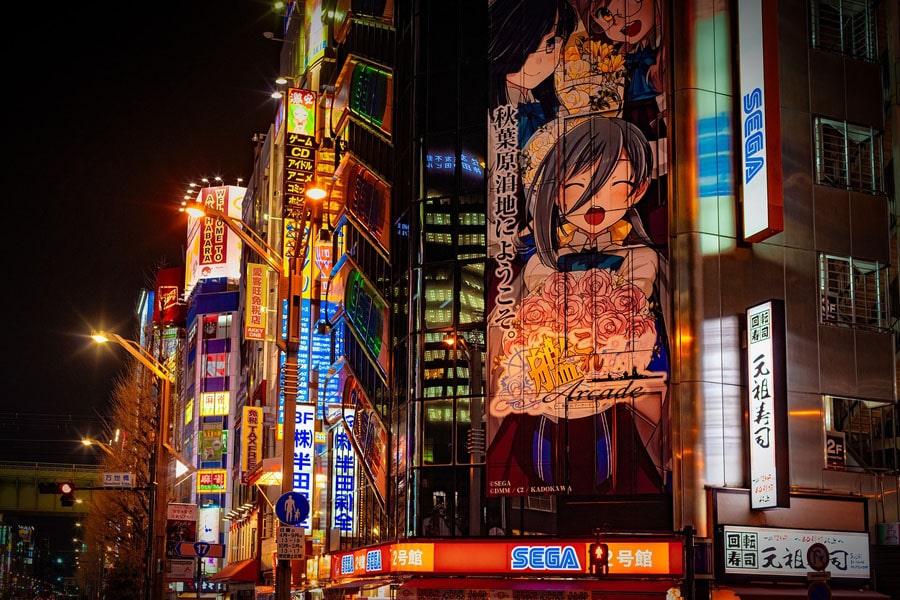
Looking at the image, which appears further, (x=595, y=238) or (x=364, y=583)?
(x=364, y=583)

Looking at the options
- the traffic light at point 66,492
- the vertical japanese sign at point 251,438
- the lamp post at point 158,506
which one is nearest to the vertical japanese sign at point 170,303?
the vertical japanese sign at point 251,438

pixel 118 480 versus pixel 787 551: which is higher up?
pixel 118 480

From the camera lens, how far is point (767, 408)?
26.2 m

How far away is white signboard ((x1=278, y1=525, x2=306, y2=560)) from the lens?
2134 cm

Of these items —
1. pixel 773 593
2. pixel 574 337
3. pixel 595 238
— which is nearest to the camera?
pixel 773 593

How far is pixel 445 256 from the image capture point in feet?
105

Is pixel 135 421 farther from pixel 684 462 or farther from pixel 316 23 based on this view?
pixel 684 462

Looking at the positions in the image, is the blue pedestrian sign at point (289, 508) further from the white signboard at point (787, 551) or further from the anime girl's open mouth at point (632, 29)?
the anime girl's open mouth at point (632, 29)

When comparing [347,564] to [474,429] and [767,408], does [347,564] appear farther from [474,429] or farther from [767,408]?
[767,408]

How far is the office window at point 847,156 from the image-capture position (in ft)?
98.0

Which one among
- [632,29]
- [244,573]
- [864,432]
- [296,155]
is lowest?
[244,573]

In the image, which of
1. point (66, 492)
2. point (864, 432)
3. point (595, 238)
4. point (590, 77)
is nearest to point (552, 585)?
point (595, 238)

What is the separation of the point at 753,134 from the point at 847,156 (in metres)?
3.78

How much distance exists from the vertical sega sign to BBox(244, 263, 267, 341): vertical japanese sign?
29.3 meters
